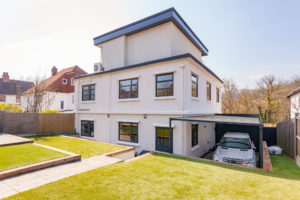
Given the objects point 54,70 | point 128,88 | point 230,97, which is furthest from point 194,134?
point 54,70

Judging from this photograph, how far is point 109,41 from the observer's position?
1557 cm

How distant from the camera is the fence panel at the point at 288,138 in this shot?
10.3 m

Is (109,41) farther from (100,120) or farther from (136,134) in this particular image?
(136,134)

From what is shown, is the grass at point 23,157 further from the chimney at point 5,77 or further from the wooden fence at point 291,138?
the chimney at point 5,77

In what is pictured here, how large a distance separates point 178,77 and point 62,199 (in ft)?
28.1

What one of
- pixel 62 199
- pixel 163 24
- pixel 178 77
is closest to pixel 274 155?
pixel 178 77

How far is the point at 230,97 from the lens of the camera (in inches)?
1235

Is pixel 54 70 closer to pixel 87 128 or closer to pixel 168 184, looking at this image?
pixel 87 128

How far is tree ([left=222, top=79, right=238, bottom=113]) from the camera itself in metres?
30.9

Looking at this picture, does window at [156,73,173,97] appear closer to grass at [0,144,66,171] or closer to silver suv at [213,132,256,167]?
silver suv at [213,132,256,167]

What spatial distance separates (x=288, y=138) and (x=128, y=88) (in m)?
12.4

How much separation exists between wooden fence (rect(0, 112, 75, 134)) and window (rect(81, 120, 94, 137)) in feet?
5.19

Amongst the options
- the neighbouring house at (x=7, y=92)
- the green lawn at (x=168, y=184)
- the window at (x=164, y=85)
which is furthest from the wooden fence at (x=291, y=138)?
the neighbouring house at (x=7, y=92)

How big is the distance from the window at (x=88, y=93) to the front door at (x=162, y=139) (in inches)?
319
